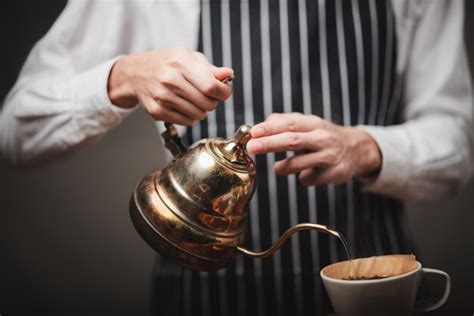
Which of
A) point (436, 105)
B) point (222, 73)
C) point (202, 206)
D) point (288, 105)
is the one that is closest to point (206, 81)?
point (222, 73)

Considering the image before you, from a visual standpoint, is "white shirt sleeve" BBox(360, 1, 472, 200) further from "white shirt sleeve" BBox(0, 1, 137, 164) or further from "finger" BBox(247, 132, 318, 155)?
"white shirt sleeve" BBox(0, 1, 137, 164)

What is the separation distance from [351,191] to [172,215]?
429 millimetres

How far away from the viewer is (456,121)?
1000 millimetres

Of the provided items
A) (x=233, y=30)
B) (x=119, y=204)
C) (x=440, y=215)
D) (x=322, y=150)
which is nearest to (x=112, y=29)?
(x=233, y=30)

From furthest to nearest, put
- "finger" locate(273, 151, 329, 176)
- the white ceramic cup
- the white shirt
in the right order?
the white shirt, "finger" locate(273, 151, 329, 176), the white ceramic cup

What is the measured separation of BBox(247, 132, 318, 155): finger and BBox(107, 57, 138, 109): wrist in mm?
230

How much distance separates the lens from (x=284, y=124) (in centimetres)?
71

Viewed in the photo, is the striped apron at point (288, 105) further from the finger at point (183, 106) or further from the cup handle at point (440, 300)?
the cup handle at point (440, 300)

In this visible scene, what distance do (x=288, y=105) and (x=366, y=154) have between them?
15 cm

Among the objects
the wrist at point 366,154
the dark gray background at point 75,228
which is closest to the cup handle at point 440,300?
the wrist at point 366,154

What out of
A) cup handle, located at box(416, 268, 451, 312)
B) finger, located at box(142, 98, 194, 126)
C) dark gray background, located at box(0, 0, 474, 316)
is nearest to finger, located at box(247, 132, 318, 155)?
finger, located at box(142, 98, 194, 126)

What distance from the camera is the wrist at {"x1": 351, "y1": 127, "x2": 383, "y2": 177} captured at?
843 mm

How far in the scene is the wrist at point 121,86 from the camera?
2.62 ft

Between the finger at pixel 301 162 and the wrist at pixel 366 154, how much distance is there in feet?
0.28
